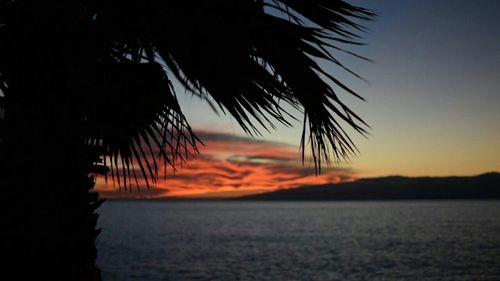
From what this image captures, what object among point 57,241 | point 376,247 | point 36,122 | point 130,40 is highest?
point 130,40

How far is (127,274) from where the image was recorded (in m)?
35.0

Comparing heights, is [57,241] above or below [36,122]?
below

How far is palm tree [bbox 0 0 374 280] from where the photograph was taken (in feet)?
5.89

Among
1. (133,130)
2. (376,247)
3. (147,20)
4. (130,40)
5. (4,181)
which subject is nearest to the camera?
(147,20)

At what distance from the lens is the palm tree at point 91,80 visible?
5.89ft

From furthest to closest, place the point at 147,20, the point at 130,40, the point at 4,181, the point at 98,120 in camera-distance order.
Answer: the point at 98,120, the point at 4,181, the point at 130,40, the point at 147,20

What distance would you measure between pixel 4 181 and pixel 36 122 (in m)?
Answer: 0.30

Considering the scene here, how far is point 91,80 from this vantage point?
6.47 feet

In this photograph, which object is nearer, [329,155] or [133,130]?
[329,155]

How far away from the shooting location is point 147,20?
172 cm

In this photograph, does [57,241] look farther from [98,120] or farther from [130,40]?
[130,40]

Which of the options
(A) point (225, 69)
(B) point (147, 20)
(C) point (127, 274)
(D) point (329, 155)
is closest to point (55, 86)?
(B) point (147, 20)

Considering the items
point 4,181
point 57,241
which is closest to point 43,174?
point 4,181

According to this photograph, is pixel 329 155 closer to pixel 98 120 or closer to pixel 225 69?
pixel 225 69
